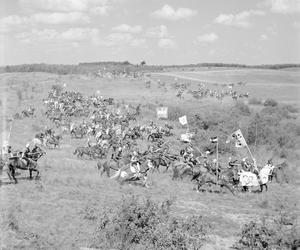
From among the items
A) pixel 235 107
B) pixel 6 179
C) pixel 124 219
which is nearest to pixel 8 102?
pixel 235 107

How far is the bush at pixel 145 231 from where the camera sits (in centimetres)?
1520

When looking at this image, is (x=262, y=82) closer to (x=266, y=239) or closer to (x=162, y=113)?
(x=162, y=113)

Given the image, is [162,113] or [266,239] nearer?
[266,239]

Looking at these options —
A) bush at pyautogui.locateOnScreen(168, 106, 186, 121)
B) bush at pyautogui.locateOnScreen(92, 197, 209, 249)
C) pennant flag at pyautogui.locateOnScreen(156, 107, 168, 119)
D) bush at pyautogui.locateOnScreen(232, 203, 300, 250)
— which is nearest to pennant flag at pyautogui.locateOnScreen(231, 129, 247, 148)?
bush at pyautogui.locateOnScreen(92, 197, 209, 249)

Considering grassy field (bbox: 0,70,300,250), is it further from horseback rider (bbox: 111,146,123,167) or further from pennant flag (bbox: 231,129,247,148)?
pennant flag (bbox: 231,129,247,148)

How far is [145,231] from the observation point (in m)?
16.0

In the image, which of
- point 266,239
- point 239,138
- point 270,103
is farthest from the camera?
point 270,103

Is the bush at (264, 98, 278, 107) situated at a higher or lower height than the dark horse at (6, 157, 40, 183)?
lower

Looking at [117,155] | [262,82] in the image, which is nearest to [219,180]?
[117,155]

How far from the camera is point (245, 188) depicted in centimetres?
2358

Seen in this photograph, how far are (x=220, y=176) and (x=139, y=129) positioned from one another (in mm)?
15285

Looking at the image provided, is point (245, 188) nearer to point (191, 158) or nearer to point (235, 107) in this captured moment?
point (191, 158)

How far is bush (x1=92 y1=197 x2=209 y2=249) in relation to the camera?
15195 mm

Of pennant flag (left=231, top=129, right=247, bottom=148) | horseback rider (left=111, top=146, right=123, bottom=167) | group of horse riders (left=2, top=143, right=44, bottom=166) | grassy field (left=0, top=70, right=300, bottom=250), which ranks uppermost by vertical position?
pennant flag (left=231, top=129, right=247, bottom=148)
